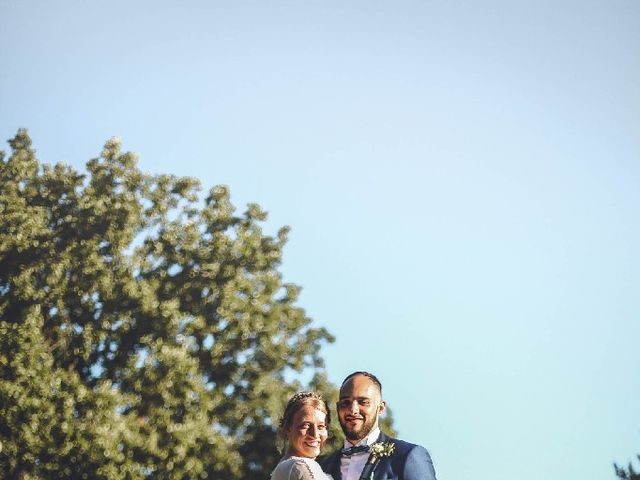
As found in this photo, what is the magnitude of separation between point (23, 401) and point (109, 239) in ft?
23.2

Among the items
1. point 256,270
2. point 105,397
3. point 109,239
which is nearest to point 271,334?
point 256,270

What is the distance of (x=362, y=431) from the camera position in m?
5.14

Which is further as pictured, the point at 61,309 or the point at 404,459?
the point at 61,309

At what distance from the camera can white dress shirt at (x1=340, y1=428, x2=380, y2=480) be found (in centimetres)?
514

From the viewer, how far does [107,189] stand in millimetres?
22844

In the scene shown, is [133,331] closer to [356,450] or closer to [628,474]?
[356,450]

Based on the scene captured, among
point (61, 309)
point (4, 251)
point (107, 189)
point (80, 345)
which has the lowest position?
point (80, 345)

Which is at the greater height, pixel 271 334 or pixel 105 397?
pixel 271 334

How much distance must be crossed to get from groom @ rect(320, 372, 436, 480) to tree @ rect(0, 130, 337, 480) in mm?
12342

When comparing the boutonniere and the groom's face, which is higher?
the groom's face

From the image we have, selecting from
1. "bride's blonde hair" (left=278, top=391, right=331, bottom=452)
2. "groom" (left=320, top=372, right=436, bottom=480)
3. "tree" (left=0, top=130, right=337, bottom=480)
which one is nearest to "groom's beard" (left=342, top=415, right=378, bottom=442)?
"groom" (left=320, top=372, right=436, bottom=480)

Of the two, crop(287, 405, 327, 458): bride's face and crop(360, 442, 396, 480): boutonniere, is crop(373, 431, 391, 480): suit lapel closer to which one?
crop(360, 442, 396, 480): boutonniere

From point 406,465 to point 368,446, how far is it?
45 cm

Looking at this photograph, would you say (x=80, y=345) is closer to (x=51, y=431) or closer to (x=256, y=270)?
(x=51, y=431)
